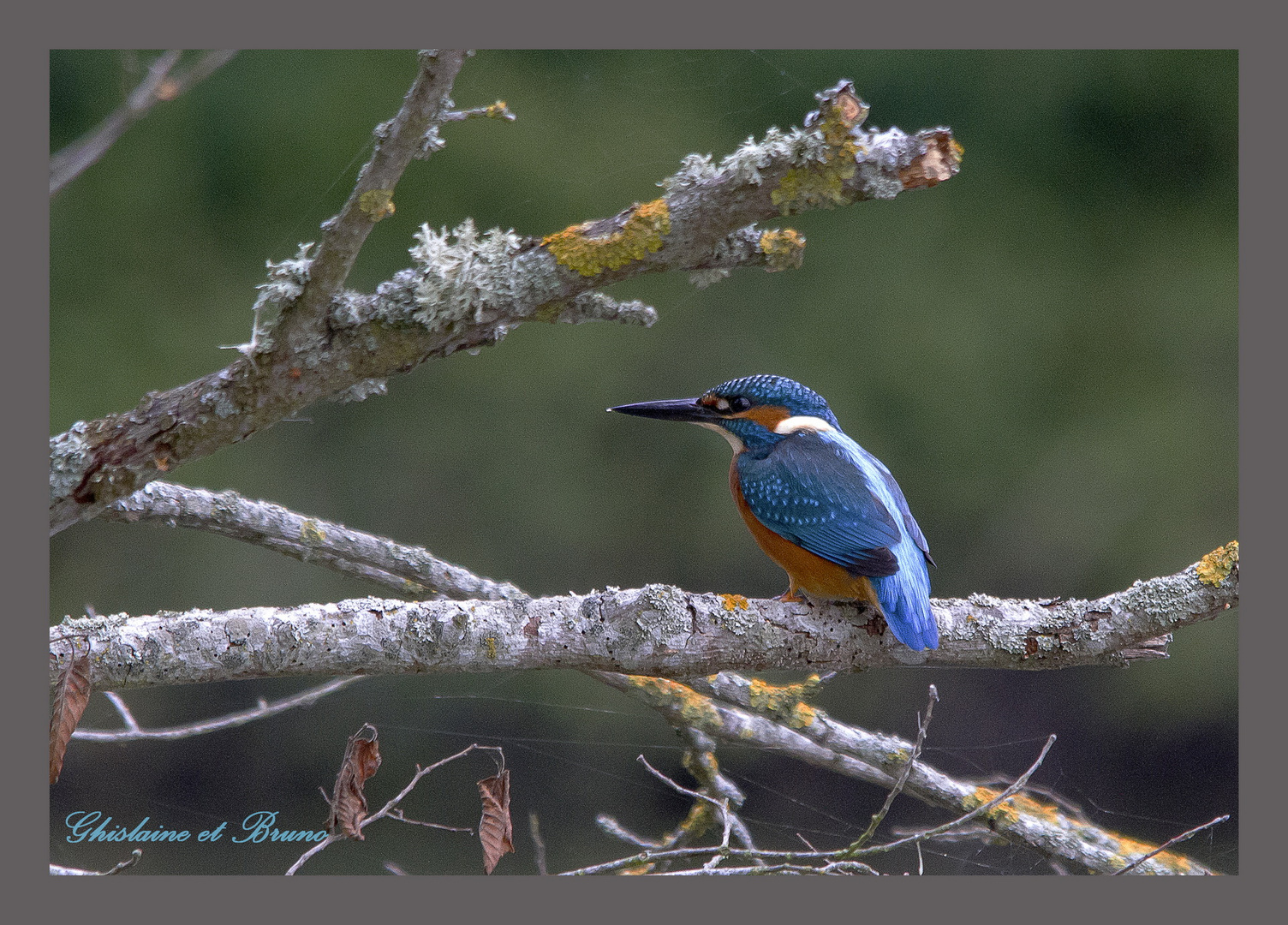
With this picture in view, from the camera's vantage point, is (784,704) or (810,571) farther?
(784,704)

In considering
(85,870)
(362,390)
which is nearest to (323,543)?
(362,390)

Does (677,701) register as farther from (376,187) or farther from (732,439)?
(376,187)

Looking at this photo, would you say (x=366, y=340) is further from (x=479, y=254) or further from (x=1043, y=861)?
(x=1043, y=861)

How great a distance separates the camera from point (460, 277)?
1705mm

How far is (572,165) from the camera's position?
3279mm

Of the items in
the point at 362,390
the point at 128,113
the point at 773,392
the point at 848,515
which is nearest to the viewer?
the point at 128,113

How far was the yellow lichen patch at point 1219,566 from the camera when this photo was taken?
184 cm

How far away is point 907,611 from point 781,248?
688 mm

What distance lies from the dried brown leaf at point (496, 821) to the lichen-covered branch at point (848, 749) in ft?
1.12

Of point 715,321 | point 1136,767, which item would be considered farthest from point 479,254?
point 715,321

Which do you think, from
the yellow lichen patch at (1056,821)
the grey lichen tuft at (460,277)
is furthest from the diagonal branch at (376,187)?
the yellow lichen patch at (1056,821)

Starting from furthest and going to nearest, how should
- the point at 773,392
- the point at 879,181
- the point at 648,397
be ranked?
the point at 648,397 → the point at 773,392 → the point at 879,181

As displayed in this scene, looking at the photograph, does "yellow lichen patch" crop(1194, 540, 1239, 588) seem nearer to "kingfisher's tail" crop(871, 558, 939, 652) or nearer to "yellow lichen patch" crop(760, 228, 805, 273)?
"kingfisher's tail" crop(871, 558, 939, 652)

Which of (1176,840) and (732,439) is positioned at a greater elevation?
(732,439)
